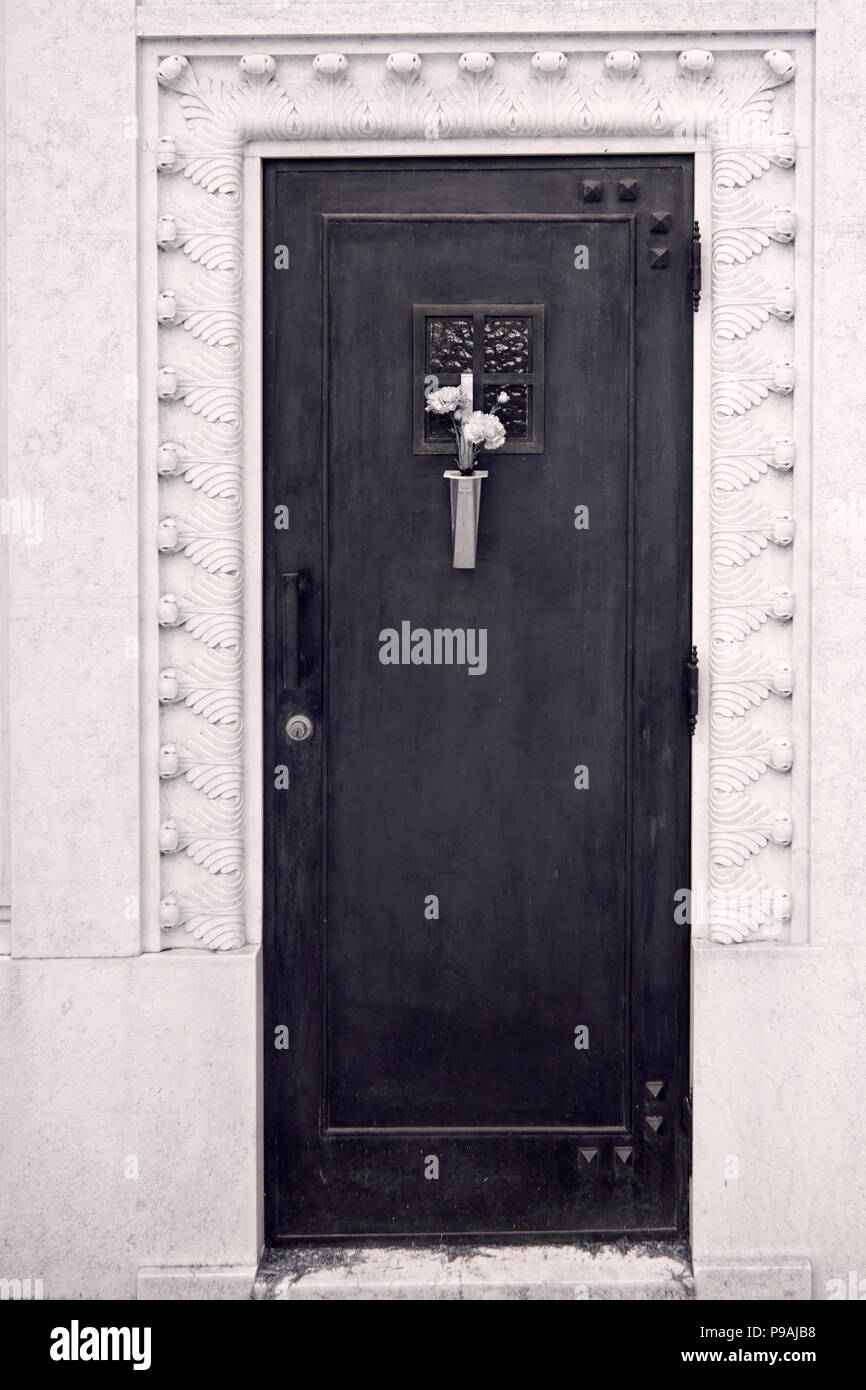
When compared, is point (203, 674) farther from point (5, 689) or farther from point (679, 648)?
point (679, 648)

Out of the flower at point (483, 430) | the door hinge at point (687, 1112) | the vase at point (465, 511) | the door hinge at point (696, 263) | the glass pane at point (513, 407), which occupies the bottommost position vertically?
the door hinge at point (687, 1112)

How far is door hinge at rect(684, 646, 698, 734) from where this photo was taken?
308 cm

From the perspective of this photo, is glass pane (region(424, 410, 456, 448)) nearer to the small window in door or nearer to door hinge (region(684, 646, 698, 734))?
the small window in door

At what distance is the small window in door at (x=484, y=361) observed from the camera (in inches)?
121

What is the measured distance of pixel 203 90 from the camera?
2.99 meters

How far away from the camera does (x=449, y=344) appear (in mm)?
3094

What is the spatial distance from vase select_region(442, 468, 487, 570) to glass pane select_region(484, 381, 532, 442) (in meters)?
0.16

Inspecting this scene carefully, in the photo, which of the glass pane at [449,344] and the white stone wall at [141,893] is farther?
the glass pane at [449,344]

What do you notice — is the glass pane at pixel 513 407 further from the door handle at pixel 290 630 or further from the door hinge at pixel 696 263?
the door handle at pixel 290 630

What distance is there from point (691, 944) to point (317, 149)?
2.40 m

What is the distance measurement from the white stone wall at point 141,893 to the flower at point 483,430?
0.82 meters

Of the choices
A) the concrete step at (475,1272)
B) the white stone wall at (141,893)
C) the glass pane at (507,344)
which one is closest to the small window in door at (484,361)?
the glass pane at (507,344)
